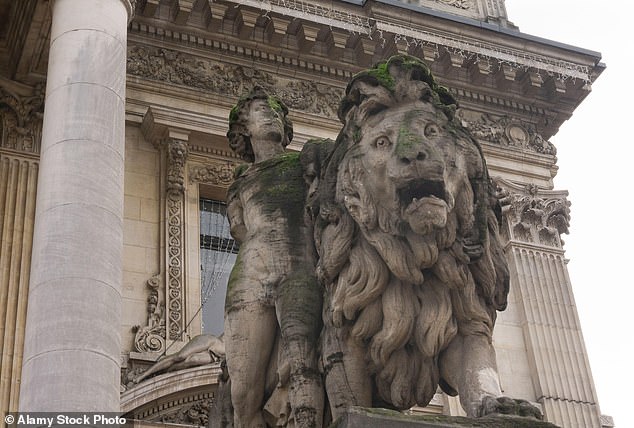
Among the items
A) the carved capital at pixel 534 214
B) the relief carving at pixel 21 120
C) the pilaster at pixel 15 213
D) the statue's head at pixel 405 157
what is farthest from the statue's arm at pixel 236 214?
the carved capital at pixel 534 214

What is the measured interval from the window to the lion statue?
778 centimetres

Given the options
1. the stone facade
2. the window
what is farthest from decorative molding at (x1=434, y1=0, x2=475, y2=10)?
the window

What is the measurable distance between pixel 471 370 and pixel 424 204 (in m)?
0.86

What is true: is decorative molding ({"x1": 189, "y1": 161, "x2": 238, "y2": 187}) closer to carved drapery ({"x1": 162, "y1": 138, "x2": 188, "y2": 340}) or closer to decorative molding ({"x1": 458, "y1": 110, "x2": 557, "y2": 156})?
carved drapery ({"x1": 162, "y1": 138, "x2": 188, "y2": 340})

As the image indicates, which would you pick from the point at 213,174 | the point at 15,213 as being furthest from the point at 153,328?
the point at 213,174

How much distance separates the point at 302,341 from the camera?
5613mm

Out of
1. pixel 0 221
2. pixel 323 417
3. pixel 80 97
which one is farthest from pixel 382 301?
pixel 0 221

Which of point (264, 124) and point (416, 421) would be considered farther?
point (264, 124)

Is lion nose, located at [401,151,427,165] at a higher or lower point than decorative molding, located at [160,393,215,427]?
lower

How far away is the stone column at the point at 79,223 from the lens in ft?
24.8

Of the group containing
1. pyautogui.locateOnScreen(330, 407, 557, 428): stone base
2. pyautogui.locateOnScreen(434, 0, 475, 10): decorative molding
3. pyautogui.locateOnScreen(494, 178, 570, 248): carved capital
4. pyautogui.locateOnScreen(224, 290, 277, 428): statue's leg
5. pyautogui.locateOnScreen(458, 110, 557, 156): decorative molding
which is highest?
pyautogui.locateOnScreen(434, 0, 475, 10): decorative molding

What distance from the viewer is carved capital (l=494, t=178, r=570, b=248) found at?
15.4m

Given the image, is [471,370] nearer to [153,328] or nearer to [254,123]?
[254,123]

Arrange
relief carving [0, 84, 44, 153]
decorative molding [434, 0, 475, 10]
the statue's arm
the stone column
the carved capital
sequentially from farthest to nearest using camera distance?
decorative molding [434, 0, 475, 10]
the carved capital
relief carving [0, 84, 44, 153]
the stone column
the statue's arm
